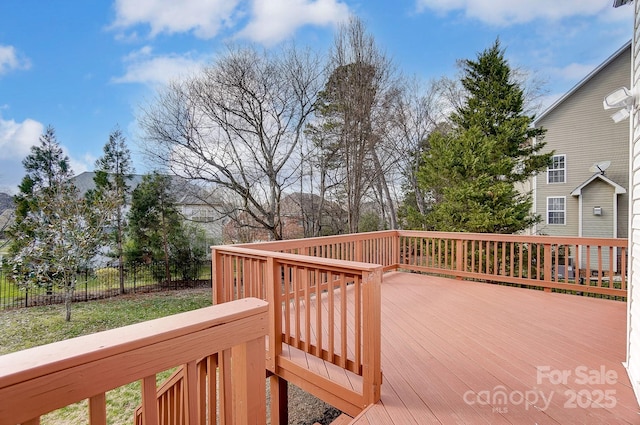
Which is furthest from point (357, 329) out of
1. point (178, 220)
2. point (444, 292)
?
point (178, 220)

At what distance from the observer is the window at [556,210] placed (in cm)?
1047

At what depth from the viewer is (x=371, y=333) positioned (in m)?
1.92

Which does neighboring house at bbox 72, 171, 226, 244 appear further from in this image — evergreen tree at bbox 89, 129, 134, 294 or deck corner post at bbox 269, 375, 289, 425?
deck corner post at bbox 269, 375, 289, 425

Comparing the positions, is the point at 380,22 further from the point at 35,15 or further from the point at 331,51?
the point at 35,15

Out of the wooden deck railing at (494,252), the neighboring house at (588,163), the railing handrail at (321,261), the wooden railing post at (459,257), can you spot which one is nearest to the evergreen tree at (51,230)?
the wooden deck railing at (494,252)

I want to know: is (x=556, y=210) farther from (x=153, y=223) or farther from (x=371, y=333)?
(x=153, y=223)

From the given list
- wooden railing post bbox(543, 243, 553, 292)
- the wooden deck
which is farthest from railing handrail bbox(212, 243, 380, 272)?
wooden railing post bbox(543, 243, 553, 292)

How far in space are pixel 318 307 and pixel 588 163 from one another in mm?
12173

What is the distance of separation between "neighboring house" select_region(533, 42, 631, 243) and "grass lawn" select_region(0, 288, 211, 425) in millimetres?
12068

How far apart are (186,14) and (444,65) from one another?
8.73m

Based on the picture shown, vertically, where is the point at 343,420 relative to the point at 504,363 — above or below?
below

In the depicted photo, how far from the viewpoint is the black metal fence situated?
827cm

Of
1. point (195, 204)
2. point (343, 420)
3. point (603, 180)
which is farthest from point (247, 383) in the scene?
point (603, 180)

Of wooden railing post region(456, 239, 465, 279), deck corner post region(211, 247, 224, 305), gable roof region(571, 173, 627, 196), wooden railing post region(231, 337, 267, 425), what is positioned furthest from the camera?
gable roof region(571, 173, 627, 196)
